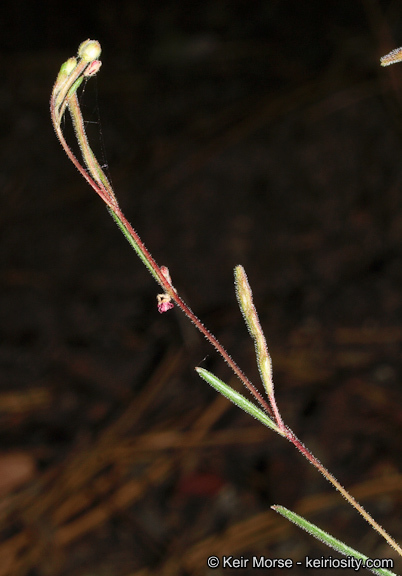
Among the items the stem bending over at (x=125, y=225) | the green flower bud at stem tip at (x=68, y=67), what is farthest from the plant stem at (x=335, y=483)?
the green flower bud at stem tip at (x=68, y=67)

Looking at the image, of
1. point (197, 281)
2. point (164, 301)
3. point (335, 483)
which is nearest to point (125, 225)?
point (164, 301)

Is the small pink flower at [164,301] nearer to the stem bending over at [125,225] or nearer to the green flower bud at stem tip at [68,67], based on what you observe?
the stem bending over at [125,225]

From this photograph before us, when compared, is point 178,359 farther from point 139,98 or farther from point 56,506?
point 139,98

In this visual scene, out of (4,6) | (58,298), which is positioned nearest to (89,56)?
(58,298)

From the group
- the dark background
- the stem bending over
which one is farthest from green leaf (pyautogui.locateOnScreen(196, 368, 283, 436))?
the dark background

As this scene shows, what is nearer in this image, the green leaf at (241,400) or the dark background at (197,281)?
the green leaf at (241,400)

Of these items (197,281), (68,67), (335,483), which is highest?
(68,67)

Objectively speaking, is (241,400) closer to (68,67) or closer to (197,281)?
(68,67)

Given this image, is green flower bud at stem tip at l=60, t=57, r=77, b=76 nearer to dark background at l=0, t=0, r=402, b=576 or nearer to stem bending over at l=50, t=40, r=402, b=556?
stem bending over at l=50, t=40, r=402, b=556
